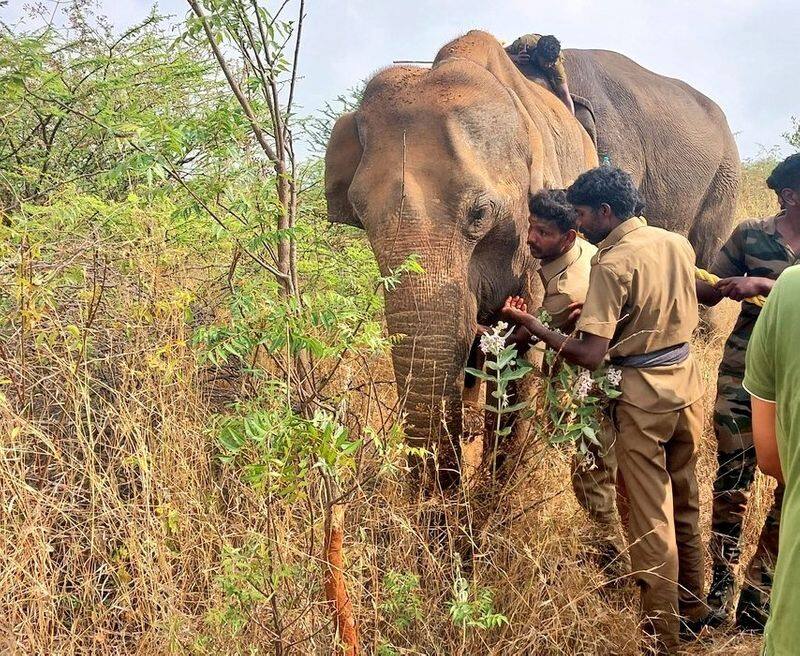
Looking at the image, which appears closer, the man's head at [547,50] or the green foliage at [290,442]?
the green foliage at [290,442]

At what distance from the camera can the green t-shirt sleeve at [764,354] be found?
6.53ft

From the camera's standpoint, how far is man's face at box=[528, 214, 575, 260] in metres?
4.00

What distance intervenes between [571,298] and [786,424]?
202 centimetres

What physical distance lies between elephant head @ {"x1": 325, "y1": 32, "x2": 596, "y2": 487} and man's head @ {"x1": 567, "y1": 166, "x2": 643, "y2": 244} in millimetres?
696

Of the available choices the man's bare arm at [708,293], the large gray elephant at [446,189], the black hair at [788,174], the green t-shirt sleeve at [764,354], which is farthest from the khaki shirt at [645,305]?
the green t-shirt sleeve at [764,354]

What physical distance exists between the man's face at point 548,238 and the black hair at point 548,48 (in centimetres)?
287

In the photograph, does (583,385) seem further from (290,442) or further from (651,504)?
(290,442)

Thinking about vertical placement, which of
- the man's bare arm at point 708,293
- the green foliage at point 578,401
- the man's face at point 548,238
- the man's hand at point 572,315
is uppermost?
the man's face at point 548,238

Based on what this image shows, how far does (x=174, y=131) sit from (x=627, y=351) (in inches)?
81.6

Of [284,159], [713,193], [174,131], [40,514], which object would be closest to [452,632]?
[40,514]

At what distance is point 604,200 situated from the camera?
3.70 m

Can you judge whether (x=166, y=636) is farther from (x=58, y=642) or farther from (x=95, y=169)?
(x=95, y=169)

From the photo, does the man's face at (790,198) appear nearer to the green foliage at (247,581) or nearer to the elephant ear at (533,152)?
the elephant ear at (533,152)

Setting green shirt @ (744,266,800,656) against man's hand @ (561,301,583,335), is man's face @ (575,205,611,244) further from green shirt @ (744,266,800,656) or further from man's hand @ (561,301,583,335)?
green shirt @ (744,266,800,656)
